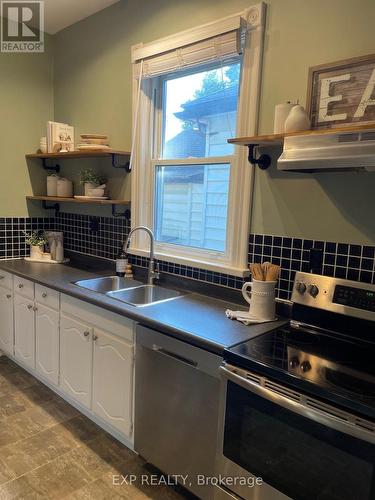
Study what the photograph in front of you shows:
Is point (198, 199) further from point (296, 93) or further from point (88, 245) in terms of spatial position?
point (88, 245)

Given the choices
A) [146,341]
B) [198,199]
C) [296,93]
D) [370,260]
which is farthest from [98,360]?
[296,93]

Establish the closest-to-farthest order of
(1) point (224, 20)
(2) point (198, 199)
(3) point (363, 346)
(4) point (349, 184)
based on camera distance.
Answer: (3) point (363, 346)
(4) point (349, 184)
(1) point (224, 20)
(2) point (198, 199)

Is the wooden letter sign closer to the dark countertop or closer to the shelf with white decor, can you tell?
the shelf with white decor

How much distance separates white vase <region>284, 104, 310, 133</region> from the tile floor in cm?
179

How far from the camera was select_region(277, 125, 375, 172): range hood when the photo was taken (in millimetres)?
1324

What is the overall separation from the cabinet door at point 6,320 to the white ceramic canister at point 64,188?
0.89 metres

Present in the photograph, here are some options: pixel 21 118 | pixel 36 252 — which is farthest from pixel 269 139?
pixel 21 118

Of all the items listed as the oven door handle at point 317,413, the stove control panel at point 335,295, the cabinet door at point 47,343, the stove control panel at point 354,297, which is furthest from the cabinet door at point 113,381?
the stove control panel at point 354,297

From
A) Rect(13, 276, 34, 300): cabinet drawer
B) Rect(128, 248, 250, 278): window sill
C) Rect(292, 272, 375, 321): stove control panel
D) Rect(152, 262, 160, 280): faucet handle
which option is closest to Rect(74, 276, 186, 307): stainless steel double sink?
Rect(152, 262, 160, 280): faucet handle

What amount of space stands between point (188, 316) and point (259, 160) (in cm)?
88

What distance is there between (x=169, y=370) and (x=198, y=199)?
1117mm

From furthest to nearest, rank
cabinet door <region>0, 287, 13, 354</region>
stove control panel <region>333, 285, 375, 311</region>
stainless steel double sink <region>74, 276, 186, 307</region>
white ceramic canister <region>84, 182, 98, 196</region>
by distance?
1. cabinet door <region>0, 287, 13, 354</region>
2. white ceramic canister <region>84, 182, 98, 196</region>
3. stainless steel double sink <region>74, 276, 186, 307</region>
4. stove control panel <region>333, 285, 375, 311</region>

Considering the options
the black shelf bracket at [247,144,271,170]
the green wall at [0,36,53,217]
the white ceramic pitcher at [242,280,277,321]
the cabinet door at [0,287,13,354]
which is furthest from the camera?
the green wall at [0,36,53,217]

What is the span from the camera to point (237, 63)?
2.12m
